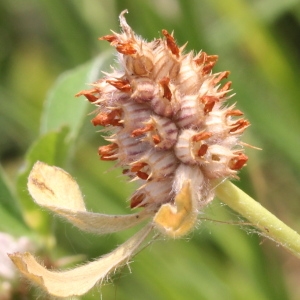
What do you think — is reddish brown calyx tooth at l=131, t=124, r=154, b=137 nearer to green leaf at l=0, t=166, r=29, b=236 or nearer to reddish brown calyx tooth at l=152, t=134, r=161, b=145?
reddish brown calyx tooth at l=152, t=134, r=161, b=145

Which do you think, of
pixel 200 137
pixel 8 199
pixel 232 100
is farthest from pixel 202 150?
pixel 232 100

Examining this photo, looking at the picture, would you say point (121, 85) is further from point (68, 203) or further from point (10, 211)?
point (10, 211)

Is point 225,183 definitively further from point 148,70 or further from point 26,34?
point 26,34

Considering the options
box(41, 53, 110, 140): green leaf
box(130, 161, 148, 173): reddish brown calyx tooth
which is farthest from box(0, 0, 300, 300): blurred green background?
box(130, 161, 148, 173): reddish brown calyx tooth

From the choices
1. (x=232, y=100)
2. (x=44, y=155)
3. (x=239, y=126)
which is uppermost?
(x=44, y=155)

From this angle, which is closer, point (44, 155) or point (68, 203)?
point (68, 203)

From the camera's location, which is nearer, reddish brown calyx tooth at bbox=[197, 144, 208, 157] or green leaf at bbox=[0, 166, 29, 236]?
reddish brown calyx tooth at bbox=[197, 144, 208, 157]
